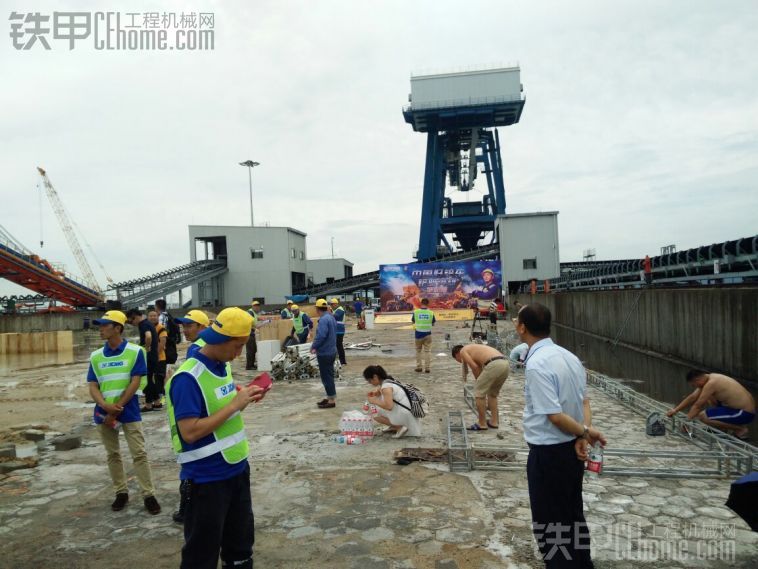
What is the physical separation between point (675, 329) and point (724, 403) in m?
5.98

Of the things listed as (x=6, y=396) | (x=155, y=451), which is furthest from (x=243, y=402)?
(x=6, y=396)

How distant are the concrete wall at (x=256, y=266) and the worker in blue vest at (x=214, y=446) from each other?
146 feet

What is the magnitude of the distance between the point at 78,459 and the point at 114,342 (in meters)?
2.54

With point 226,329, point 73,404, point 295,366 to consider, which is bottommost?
point 73,404

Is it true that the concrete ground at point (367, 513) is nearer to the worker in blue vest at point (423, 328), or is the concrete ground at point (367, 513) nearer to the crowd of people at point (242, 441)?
the crowd of people at point (242, 441)

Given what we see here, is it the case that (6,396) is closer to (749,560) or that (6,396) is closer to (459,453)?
(459,453)

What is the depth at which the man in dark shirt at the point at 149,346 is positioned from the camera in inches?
329

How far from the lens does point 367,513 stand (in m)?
4.21

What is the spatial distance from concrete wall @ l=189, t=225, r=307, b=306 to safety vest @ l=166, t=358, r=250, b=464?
44.6 m

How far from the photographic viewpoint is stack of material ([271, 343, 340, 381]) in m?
11.6

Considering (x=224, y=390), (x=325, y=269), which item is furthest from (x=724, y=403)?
(x=325, y=269)

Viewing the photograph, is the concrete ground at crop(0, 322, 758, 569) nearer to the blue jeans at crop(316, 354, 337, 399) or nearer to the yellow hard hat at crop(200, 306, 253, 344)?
the blue jeans at crop(316, 354, 337, 399)

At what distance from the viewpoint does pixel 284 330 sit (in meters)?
15.3

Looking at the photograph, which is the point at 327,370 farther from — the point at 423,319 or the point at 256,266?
the point at 256,266
